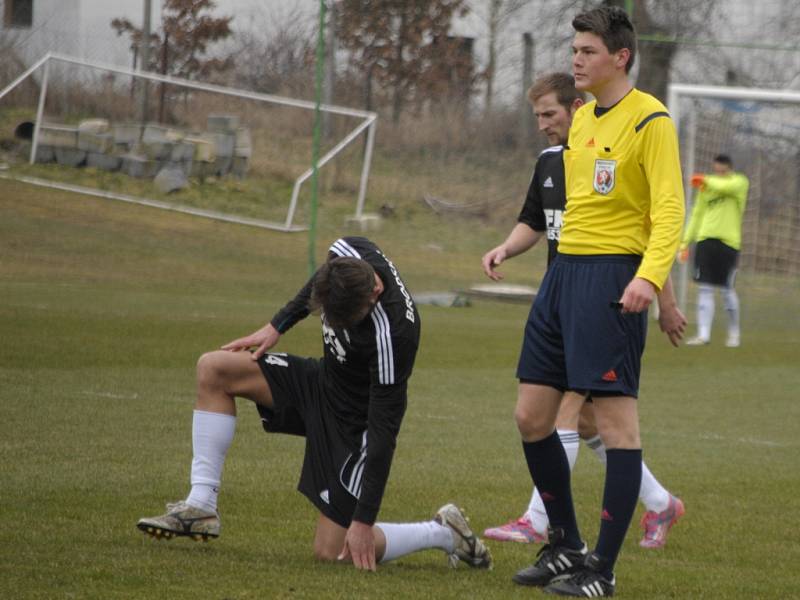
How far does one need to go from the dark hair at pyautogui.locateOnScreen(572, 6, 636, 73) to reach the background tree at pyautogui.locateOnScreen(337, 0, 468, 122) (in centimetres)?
1849

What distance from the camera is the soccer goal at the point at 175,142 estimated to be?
21781 millimetres

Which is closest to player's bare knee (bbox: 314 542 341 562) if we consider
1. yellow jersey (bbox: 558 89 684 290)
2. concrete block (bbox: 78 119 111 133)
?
yellow jersey (bbox: 558 89 684 290)

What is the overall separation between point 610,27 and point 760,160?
15.3 meters

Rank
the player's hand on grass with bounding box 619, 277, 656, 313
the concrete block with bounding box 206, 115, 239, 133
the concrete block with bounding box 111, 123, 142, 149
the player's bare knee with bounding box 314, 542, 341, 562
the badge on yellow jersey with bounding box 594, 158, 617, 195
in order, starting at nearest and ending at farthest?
the player's hand on grass with bounding box 619, 277, 656, 313 → the badge on yellow jersey with bounding box 594, 158, 617, 195 → the player's bare knee with bounding box 314, 542, 341, 562 → the concrete block with bounding box 111, 123, 142, 149 → the concrete block with bounding box 206, 115, 239, 133

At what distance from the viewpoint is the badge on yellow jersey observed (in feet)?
15.9

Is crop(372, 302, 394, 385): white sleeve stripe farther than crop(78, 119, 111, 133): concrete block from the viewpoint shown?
No

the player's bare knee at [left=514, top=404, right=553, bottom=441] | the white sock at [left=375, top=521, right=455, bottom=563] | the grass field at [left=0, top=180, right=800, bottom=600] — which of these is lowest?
the grass field at [left=0, top=180, right=800, bottom=600]

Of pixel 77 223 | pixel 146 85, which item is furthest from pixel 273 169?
pixel 77 223

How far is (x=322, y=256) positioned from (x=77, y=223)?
3572 millimetres

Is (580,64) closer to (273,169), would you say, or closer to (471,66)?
(273,169)

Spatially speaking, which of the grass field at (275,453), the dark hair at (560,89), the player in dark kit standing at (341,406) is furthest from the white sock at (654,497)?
the dark hair at (560,89)

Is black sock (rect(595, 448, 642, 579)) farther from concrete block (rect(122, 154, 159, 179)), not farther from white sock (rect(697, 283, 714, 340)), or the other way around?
concrete block (rect(122, 154, 159, 179))

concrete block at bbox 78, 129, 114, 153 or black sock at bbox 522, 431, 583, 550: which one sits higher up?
concrete block at bbox 78, 129, 114, 153

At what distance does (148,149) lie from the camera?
22328mm
